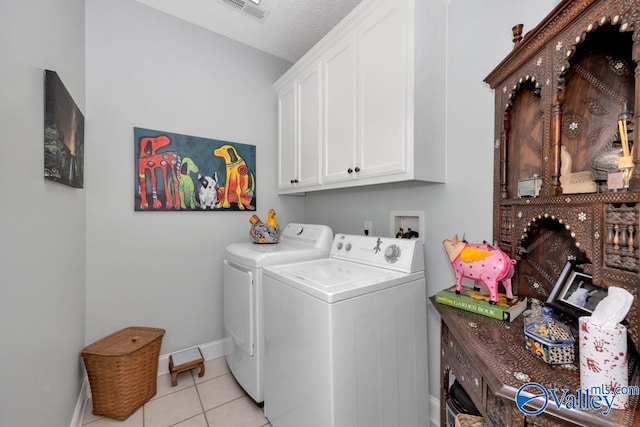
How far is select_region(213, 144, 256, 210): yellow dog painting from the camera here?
229 centimetres

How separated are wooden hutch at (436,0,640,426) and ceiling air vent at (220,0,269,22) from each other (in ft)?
5.64

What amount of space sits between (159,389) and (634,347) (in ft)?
8.09

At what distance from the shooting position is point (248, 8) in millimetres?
1953

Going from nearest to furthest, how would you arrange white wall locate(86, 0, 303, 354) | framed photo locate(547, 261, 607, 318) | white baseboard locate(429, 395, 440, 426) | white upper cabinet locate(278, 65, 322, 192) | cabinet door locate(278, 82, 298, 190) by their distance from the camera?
1. framed photo locate(547, 261, 607, 318)
2. white baseboard locate(429, 395, 440, 426)
3. white wall locate(86, 0, 303, 354)
4. white upper cabinet locate(278, 65, 322, 192)
5. cabinet door locate(278, 82, 298, 190)

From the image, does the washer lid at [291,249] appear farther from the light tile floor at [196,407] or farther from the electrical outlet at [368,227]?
the light tile floor at [196,407]

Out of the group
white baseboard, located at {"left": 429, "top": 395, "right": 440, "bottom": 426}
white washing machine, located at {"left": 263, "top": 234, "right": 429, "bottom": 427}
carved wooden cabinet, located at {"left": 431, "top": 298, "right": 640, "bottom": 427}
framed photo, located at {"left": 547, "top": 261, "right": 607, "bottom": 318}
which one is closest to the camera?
carved wooden cabinet, located at {"left": 431, "top": 298, "right": 640, "bottom": 427}

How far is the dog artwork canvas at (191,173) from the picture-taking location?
198 cm

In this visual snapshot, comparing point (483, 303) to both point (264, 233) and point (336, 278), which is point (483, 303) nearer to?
point (336, 278)

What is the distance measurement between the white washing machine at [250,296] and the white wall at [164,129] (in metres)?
0.43

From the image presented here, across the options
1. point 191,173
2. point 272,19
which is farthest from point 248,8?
point 191,173

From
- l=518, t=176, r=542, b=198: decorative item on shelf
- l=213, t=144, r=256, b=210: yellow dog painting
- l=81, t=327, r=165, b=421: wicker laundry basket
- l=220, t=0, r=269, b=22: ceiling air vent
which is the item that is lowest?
l=81, t=327, r=165, b=421: wicker laundry basket

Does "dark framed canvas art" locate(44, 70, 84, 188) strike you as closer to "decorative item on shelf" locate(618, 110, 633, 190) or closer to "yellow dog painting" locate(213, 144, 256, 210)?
"yellow dog painting" locate(213, 144, 256, 210)

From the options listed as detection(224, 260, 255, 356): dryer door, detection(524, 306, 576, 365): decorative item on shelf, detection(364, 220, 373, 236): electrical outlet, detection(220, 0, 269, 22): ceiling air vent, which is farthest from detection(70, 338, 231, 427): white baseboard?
detection(220, 0, 269, 22): ceiling air vent

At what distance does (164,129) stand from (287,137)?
97 cm
